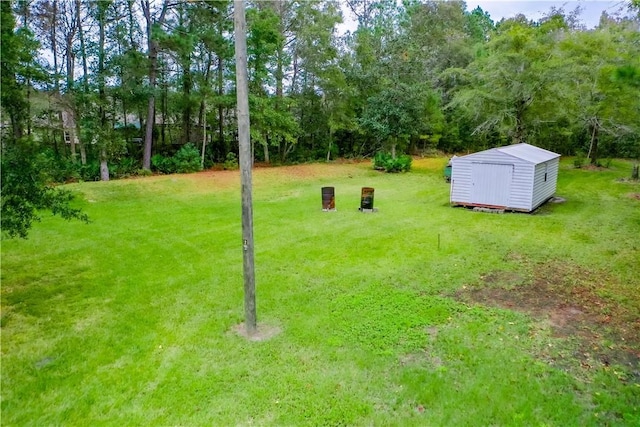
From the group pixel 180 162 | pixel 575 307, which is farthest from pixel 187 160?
pixel 575 307

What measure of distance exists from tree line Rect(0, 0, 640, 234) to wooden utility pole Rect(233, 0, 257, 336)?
378 inches

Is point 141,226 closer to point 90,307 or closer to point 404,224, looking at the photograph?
point 90,307

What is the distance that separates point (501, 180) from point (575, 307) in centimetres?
634

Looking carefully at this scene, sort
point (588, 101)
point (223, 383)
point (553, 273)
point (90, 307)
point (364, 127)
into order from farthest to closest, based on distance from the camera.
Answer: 1. point (364, 127)
2. point (588, 101)
3. point (553, 273)
4. point (90, 307)
5. point (223, 383)

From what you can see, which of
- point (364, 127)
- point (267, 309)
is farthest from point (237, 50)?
point (364, 127)

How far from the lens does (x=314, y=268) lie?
279 inches

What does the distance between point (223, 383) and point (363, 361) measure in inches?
55.5

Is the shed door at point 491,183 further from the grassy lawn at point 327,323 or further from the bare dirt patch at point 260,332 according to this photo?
the bare dirt patch at point 260,332

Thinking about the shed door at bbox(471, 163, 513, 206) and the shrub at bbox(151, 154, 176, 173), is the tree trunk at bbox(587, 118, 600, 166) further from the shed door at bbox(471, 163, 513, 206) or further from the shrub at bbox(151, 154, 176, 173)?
the shrub at bbox(151, 154, 176, 173)

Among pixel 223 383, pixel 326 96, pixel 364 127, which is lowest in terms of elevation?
pixel 223 383

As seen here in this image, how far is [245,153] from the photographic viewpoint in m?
4.47

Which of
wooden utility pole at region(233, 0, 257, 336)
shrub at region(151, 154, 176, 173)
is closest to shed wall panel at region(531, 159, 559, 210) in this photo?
wooden utility pole at region(233, 0, 257, 336)

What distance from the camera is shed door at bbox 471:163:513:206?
11.3 m

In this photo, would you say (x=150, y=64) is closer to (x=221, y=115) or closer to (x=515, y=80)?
(x=221, y=115)
